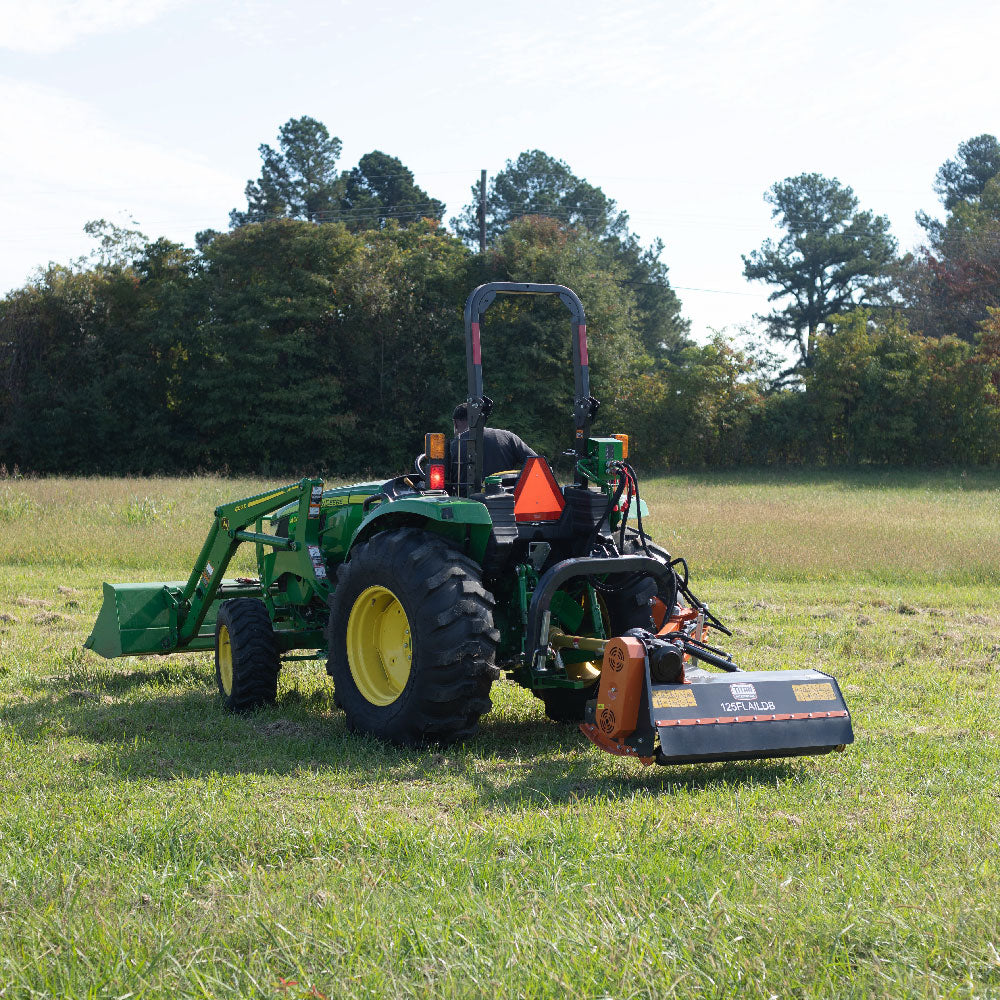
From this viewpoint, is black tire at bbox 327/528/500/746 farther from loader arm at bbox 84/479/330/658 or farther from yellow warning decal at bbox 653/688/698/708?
loader arm at bbox 84/479/330/658

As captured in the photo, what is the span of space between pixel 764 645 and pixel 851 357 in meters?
36.2

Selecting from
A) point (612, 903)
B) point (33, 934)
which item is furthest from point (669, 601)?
point (33, 934)

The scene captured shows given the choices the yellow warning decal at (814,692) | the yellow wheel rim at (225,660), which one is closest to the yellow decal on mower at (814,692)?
the yellow warning decal at (814,692)

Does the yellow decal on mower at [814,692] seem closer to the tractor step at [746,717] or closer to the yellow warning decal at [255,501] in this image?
the tractor step at [746,717]

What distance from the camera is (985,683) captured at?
23.9ft

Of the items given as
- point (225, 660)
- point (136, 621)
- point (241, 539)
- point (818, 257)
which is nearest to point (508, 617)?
point (225, 660)

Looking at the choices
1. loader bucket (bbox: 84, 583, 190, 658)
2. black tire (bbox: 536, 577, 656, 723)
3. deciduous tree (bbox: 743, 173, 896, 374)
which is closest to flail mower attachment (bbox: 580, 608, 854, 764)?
black tire (bbox: 536, 577, 656, 723)

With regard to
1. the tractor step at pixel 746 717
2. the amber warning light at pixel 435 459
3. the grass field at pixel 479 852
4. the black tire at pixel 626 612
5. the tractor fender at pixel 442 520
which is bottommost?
the grass field at pixel 479 852

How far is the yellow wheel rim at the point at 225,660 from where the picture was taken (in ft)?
22.5

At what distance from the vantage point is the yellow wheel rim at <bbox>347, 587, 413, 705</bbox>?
5848 mm

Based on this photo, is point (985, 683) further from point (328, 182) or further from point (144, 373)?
point (328, 182)

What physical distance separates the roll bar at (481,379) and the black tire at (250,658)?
5.81 feet

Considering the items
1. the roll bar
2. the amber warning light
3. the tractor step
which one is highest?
the roll bar

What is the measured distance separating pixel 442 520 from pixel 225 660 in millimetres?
2341
